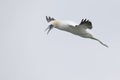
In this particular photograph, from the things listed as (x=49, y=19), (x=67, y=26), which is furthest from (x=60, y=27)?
(x=49, y=19)

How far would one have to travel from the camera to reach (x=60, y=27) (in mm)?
20781

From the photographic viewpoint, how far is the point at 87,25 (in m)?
21.0

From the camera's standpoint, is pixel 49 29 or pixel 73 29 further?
pixel 49 29

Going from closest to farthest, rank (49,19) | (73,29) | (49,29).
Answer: (73,29), (49,29), (49,19)

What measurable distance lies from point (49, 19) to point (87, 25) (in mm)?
3191

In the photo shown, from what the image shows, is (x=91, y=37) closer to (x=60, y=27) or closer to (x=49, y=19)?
(x=60, y=27)

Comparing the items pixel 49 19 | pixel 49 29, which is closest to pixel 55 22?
pixel 49 29

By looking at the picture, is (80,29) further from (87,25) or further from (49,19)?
(49,19)

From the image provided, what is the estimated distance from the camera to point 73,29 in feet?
67.3

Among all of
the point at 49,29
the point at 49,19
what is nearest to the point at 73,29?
the point at 49,29

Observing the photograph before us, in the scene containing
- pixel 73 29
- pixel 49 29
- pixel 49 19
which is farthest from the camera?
pixel 49 19

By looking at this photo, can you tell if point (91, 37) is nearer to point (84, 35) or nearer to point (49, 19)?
point (84, 35)

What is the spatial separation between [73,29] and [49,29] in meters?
1.72

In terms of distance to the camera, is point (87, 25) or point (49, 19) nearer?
point (87, 25)
